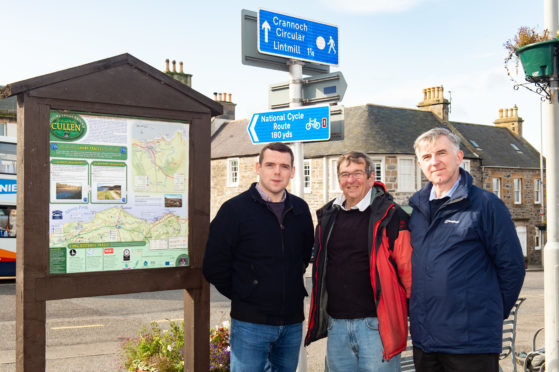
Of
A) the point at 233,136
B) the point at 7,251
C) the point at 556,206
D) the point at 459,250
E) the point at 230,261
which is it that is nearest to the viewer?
the point at 459,250

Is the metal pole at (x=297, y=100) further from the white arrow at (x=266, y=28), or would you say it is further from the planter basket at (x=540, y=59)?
the planter basket at (x=540, y=59)

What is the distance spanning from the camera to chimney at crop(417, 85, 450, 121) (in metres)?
34.0

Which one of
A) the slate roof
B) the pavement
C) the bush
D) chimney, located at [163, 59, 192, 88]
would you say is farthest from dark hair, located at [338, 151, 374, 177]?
chimney, located at [163, 59, 192, 88]

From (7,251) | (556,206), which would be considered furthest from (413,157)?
(556,206)

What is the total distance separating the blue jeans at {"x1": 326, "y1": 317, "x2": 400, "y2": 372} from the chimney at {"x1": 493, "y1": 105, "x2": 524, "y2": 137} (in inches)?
1538

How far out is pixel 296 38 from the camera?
5000mm

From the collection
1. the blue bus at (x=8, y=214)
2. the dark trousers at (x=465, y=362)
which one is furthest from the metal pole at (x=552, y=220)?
the blue bus at (x=8, y=214)

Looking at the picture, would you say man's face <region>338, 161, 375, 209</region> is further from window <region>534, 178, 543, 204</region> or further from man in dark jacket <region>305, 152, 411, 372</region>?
window <region>534, 178, 543, 204</region>

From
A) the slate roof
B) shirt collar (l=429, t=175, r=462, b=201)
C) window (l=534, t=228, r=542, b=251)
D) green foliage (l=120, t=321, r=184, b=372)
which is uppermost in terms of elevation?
the slate roof

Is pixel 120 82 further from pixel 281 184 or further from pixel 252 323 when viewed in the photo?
pixel 252 323

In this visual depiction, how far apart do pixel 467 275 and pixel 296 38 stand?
2.83m

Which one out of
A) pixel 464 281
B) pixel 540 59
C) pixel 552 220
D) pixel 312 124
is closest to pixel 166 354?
pixel 312 124

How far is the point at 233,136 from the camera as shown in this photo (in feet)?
119

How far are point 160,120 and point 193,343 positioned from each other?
5.65ft
